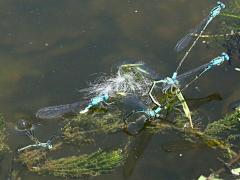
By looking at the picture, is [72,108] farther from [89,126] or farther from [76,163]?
[76,163]

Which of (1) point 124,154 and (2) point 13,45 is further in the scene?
(2) point 13,45

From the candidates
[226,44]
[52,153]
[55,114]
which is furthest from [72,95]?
[226,44]

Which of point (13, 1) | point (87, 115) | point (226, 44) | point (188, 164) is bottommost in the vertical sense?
point (188, 164)

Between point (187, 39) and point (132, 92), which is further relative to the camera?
point (187, 39)

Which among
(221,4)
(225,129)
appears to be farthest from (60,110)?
(221,4)

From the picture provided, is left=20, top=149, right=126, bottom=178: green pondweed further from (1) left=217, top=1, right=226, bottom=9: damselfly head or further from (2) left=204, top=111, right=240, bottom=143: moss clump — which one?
(1) left=217, top=1, right=226, bottom=9: damselfly head

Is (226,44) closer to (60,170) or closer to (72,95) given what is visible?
(72,95)

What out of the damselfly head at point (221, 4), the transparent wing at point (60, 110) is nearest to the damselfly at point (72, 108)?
the transparent wing at point (60, 110)
